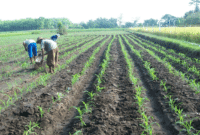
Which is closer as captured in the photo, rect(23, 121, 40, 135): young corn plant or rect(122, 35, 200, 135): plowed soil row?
rect(23, 121, 40, 135): young corn plant

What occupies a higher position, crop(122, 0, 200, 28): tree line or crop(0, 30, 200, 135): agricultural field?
crop(122, 0, 200, 28): tree line

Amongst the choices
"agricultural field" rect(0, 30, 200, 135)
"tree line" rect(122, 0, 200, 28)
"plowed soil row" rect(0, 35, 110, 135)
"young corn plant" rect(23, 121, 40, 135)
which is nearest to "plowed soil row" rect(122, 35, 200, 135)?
"agricultural field" rect(0, 30, 200, 135)

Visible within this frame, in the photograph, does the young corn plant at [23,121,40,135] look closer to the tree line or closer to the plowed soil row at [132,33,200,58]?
the plowed soil row at [132,33,200,58]

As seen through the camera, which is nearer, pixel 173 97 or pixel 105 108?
pixel 105 108

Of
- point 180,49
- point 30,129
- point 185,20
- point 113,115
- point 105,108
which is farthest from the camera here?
point 185,20

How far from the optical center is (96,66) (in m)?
7.45

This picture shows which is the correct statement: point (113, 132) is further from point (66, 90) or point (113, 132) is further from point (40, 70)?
point (40, 70)

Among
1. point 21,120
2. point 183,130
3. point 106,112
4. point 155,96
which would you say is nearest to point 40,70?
point 21,120

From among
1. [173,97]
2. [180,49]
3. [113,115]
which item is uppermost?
[180,49]

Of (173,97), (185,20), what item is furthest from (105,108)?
(185,20)

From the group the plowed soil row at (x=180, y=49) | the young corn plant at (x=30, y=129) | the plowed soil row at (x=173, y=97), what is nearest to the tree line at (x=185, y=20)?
the plowed soil row at (x=180, y=49)

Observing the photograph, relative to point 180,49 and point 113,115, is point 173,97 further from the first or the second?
point 180,49

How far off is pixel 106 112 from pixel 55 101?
4.61 ft

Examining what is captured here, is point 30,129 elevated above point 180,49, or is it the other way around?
point 180,49
